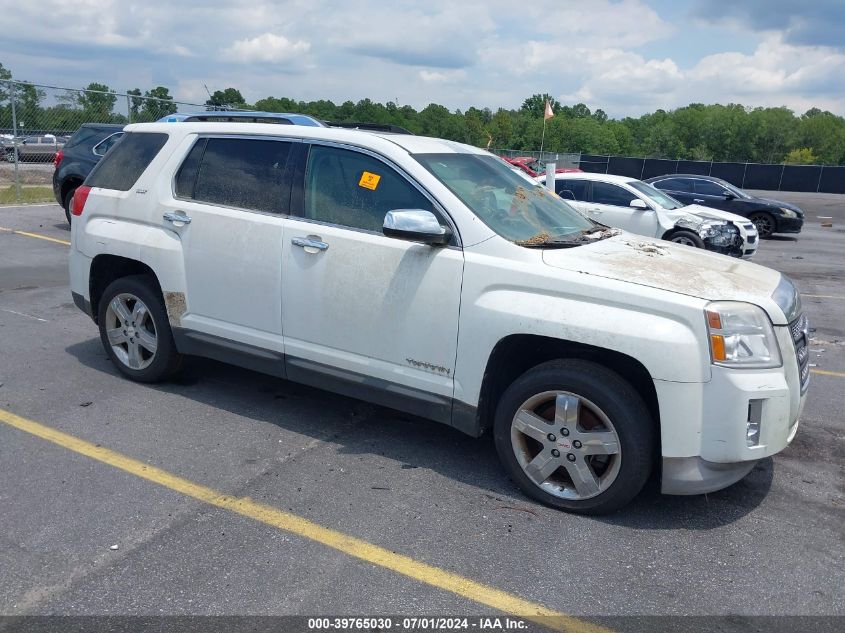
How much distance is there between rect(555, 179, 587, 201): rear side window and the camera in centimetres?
1355

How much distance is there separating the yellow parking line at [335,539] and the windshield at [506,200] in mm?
A: 1810

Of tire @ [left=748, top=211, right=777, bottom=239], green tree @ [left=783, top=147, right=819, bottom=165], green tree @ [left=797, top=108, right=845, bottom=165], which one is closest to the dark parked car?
tire @ [left=748, top=211, right=777, bottom=239]

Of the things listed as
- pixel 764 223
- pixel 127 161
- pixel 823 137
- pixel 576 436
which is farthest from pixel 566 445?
pixel 823 137

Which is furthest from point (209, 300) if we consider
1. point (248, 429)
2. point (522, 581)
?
point (522, 581)

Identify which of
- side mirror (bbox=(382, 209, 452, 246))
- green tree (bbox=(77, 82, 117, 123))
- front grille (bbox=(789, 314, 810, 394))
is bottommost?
front grille (bbox=(789, 314, 810, 394))

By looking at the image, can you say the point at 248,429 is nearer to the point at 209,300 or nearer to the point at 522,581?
the point at 209,300

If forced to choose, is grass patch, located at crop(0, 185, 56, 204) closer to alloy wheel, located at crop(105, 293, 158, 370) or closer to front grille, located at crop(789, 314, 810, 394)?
alloy wheel, located at crop(105, 293, 158, 370)

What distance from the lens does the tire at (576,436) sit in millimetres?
3750

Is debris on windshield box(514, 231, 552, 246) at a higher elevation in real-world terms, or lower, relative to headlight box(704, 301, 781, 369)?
higher

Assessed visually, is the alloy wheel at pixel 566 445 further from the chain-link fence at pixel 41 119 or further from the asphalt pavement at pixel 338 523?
the chain-link fence at pixel 41 119

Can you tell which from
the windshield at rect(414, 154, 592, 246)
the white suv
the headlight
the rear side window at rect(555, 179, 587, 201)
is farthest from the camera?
the rear side window at rect(555, 179, 587, 201)

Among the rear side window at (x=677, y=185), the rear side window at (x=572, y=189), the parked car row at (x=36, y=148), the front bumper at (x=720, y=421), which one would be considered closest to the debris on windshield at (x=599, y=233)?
the front bumper at (x=720, y=421)

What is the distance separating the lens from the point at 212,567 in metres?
3.36

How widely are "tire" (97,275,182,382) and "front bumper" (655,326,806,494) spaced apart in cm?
349
